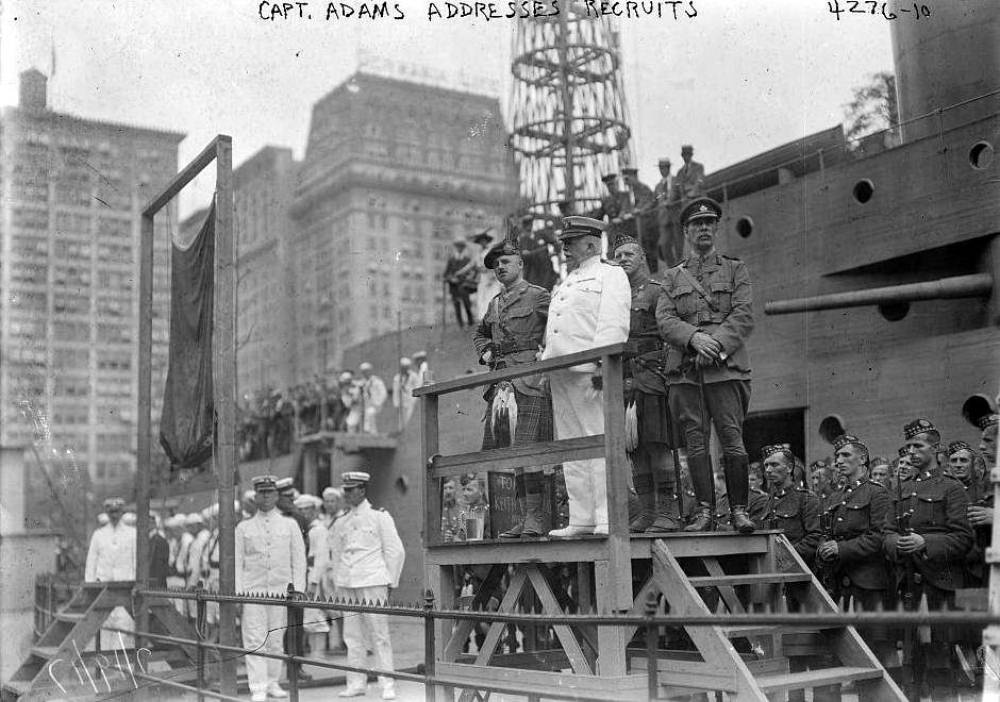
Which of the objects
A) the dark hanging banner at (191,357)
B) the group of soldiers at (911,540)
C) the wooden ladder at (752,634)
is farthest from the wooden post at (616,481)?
the dark hanging banner at (191,357)

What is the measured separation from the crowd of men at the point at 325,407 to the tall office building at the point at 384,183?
632cm

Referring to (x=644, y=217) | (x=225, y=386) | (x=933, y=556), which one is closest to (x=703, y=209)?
(x=933, y=556)

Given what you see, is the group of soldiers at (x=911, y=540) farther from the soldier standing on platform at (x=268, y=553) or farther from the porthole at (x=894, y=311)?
the porthole at (x=894, y=311)

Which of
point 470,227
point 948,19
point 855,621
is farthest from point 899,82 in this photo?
point 470,227

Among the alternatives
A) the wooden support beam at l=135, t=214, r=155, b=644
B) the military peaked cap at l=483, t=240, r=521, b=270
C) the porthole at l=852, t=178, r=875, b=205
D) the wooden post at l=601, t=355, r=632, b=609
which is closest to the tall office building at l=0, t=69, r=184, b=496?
the wooden support beam at l=135, t=214, r=155, b=644

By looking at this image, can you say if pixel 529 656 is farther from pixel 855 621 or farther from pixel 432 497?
pixel 855 621

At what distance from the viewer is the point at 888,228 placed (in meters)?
11.5

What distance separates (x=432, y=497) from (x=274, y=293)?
3364 cm

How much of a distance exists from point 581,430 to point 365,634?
419 centimetres

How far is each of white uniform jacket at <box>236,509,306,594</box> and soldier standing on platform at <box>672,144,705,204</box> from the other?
7.57 meters

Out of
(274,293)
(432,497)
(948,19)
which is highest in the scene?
(274,293)

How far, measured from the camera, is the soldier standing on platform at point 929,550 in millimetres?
6051

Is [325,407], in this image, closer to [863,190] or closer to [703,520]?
[863,190]

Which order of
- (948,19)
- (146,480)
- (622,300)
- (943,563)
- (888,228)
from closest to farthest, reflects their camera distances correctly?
(622,300), (943,563), (146,480), (948,19), (888,228)
